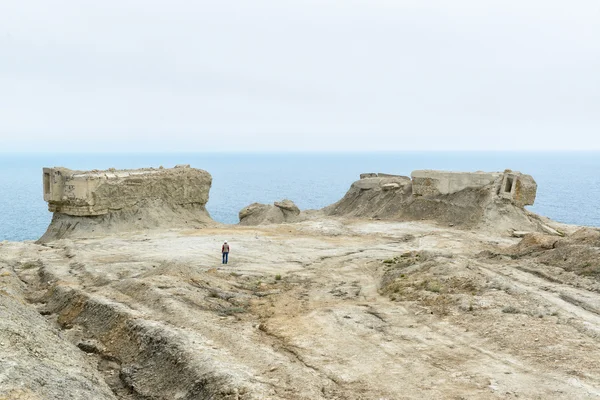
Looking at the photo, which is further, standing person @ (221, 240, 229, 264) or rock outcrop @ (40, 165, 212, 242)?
rock outcrop @ (40, 165, 212, 242)

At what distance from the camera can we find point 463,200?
117 feet

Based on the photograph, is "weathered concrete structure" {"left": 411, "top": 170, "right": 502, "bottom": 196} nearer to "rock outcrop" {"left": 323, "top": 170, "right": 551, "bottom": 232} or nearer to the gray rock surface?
"rock outcrop" {"left": 323, "top": 170, "right": 551, "bottom": 232}

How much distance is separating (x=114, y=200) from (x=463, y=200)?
23.4 metres

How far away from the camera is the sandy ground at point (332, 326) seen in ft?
29.8

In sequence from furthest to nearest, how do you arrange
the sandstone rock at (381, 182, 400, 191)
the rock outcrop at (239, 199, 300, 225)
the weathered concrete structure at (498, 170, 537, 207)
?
the rock outcrop at (239, 199, 300, 225)
the sandstone rock at (381, 182, 400, 191)
the weathered concrete structure at (498, 170, 537, 207)

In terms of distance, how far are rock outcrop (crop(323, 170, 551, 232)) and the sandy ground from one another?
1468cm

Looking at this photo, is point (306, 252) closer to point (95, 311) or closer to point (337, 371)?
point (95, 311)

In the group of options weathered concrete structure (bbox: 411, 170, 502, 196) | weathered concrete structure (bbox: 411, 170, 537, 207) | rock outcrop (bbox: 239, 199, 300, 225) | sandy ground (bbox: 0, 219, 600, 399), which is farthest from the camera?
rock outcrop (bbox: 239, 199, 300, 225)

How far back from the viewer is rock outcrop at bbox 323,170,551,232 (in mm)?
33625

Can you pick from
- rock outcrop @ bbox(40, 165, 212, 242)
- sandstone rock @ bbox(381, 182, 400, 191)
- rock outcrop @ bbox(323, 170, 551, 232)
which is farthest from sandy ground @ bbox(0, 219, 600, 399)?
sandstone rock @ bbox(381, 182, 400, 191)

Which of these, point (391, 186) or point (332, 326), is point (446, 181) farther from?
point (332, 326)

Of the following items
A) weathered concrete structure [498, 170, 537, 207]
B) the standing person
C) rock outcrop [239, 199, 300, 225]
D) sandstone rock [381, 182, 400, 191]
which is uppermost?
weathered concrete structure [498, 170, 537, 207]

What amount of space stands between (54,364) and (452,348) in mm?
7598

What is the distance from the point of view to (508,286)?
14.3 meters
